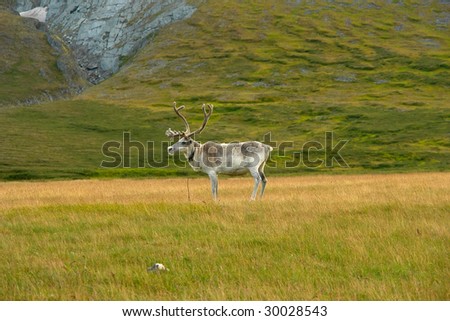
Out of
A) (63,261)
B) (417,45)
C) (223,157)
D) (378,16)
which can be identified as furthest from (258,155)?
(378,16)

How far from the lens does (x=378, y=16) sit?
15738 cm

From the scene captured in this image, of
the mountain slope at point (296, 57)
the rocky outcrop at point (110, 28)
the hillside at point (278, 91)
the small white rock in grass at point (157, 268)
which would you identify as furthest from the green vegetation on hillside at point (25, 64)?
the small white rock in grass at point (157, 268)

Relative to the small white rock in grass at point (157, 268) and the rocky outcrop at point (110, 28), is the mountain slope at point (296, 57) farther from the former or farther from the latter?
the small white rock in grass at point (157, 268)

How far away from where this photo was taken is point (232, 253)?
32.3 ft

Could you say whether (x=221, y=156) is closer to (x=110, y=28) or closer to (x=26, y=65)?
(x=26, y=65)

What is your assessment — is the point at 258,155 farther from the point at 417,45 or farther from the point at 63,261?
the point at 417,45

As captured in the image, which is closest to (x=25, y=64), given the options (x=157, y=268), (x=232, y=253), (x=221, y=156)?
(x=221, y=156)

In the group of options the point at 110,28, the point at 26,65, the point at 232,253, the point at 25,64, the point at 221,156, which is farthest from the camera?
the point at 110,28

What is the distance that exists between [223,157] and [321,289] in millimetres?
13203

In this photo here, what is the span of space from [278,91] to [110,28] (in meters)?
85.6

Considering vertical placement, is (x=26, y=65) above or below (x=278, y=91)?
below

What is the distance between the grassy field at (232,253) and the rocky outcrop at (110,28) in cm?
14906

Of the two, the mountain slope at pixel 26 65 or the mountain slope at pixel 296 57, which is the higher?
the mountain slope at pixel 296 57

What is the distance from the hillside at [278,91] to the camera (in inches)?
2525
